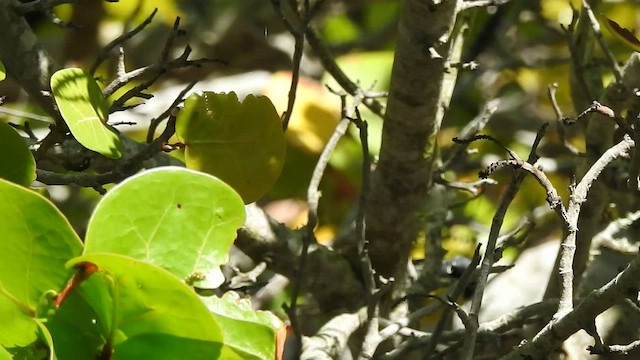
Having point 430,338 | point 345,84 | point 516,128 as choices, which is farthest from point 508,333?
point 516,128

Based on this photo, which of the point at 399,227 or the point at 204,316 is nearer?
the point at 204,316

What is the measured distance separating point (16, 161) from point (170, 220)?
158mm

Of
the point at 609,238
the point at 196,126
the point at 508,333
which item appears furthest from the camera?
the point at 609,238

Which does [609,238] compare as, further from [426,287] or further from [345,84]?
[345,84]

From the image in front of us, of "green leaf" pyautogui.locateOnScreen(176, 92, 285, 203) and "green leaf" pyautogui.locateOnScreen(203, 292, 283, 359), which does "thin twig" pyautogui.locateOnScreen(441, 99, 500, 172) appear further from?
"green leaf" pyautogui.locateOnScreen(203, 292, 283, 359)

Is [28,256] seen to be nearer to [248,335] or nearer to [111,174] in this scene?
[248,335]

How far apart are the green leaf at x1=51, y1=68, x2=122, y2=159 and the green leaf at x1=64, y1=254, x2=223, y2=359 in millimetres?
187

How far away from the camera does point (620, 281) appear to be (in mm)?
679

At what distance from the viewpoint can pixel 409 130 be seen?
1003mm

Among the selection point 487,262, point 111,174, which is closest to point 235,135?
point 111,174

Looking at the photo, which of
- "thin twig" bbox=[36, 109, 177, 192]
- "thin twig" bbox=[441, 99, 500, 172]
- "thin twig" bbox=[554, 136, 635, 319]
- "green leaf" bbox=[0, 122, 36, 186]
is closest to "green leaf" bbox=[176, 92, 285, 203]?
"thin twig" bbox=[36, 109, 177, 192]

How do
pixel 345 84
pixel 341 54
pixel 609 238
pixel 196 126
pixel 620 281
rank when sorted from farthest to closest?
pixel 341 54
pixel 609 238
pixel 345 84
pixel 196 126
pixel 620 281

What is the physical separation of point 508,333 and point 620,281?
28 centimetres

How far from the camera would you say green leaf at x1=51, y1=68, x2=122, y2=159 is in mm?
694
